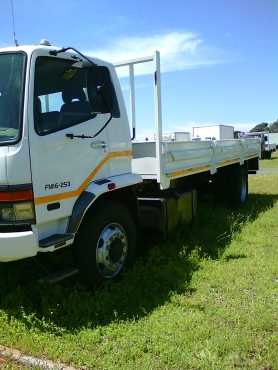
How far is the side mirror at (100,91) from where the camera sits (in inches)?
191

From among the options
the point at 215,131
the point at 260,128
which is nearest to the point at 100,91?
the point at 215,131

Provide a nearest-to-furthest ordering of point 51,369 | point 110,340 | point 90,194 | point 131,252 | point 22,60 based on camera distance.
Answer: point 51,369
point 110,340
point 22,60
point 90,194
point 131,252

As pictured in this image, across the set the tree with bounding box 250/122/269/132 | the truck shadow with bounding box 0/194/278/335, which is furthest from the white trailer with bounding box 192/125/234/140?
the tree with bounding box 250/122/269/132

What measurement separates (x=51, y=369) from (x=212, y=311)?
1647 mm

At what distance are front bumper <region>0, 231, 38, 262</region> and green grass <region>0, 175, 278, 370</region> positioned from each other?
71 centimetres

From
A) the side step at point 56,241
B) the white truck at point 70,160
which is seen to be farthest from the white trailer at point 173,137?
the side step at point 56,241

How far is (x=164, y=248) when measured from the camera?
6.70 m

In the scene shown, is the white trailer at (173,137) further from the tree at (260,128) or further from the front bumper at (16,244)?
the tree at (260,128)

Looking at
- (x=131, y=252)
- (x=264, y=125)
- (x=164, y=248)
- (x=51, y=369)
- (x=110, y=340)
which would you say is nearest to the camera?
(x=51, y=369)

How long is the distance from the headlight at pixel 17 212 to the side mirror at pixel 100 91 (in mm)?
1319

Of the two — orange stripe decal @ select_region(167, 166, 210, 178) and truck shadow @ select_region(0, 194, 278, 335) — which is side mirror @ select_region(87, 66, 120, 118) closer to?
orange stripe decal @ select_region(167, 166, 210, 178)

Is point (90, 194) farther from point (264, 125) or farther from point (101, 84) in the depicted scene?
point (264, 125)

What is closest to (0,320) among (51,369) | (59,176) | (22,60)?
(51,369)

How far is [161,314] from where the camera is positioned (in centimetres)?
449
